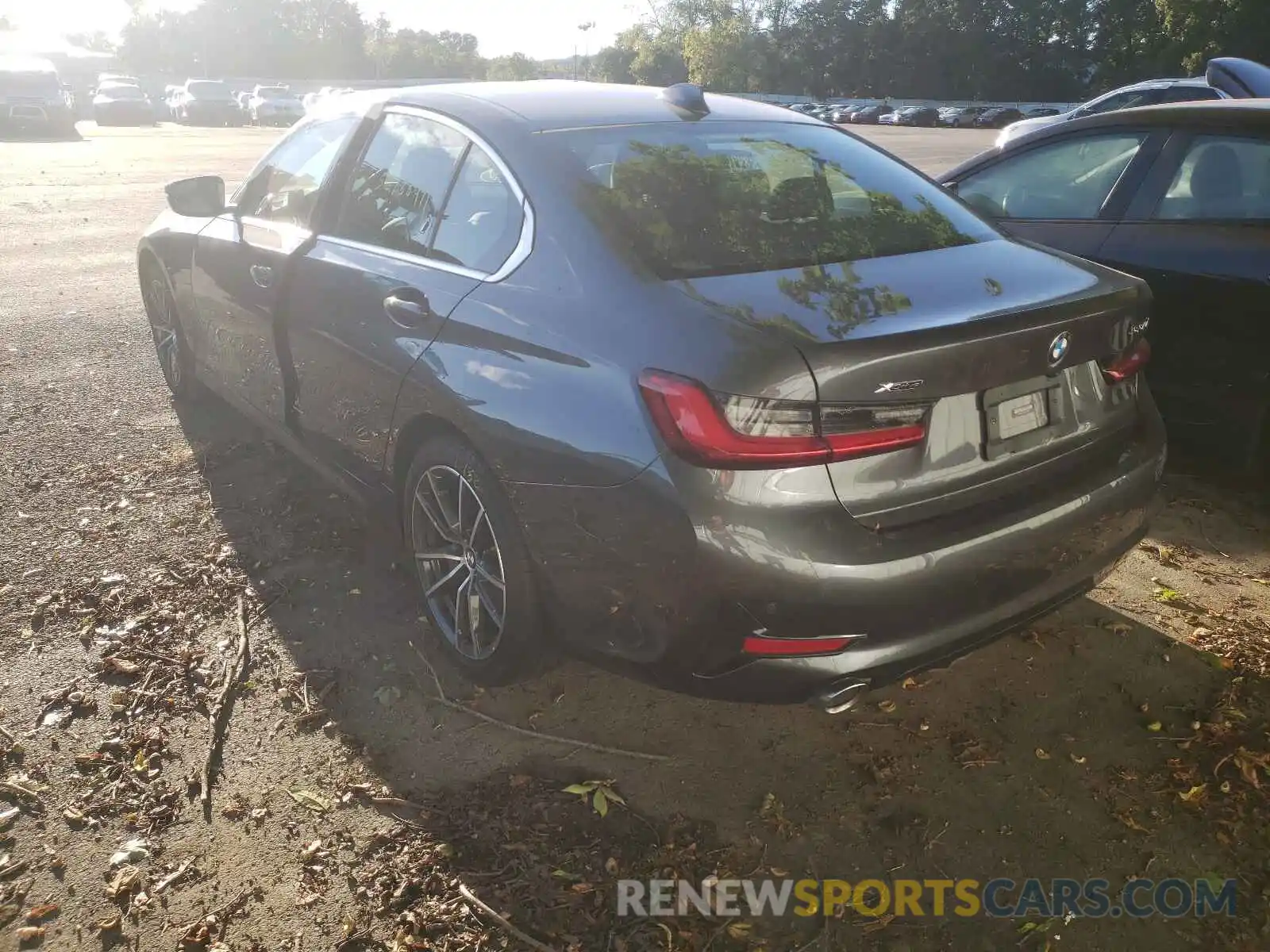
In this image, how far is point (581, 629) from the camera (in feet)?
8.77

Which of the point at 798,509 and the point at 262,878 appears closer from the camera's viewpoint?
the point at 798,509

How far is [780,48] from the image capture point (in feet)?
305

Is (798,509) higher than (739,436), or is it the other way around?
(739,436)

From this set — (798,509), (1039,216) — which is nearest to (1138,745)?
(798,509)

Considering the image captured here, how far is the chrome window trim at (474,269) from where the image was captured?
2.85 metres

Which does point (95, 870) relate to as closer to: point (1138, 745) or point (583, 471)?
point (583, 471)

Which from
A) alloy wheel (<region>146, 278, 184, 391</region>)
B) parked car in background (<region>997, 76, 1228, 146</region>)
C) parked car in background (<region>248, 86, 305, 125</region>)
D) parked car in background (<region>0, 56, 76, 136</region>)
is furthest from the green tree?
alloy wheel (<region>146, 278, 184, 391</region>)

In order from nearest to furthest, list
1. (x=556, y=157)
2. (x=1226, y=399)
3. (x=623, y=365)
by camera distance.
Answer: (x=623, y=365) → (x=556, y=157) → (x=1226, y=399)

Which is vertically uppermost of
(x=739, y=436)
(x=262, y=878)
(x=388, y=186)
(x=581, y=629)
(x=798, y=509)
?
(x=388, y=186)

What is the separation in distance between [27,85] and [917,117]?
4779 centimetres

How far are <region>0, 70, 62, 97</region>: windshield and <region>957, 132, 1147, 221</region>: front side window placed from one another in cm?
3069

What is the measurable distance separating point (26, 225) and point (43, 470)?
899cm

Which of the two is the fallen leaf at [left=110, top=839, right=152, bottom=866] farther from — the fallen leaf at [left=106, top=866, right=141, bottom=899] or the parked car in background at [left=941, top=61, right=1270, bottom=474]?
the parked car in background at [left=941, top=61, right=1270, bottom=474]

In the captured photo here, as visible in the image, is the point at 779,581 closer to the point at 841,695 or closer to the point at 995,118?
the point at 841,695
